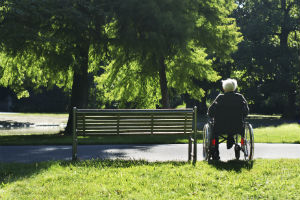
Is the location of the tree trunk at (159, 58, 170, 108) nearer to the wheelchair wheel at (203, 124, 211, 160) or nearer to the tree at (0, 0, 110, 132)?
the tree at (0, 0, 110, 132)

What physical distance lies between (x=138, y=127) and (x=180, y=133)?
85cm

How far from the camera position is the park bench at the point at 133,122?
7.59 m

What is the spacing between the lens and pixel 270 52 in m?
38.2

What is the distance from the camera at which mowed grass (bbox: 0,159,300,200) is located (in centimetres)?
504

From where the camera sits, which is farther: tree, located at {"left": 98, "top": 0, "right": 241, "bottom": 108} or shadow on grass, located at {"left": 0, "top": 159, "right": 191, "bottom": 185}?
tree, located at {"left": 98, "top": 0, "right": 241, "bottom": 108}

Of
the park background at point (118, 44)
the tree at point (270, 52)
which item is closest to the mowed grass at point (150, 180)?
the park background at point (118, 44)

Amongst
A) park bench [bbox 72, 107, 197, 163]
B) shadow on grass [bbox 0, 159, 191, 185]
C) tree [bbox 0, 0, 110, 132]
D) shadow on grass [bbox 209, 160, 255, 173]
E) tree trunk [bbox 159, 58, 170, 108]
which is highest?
tree [bbox 0, 0, 110, 132]

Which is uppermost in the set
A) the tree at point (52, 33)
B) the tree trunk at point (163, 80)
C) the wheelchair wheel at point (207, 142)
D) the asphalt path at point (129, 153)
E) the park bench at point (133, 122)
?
the tree at point (52, 33)

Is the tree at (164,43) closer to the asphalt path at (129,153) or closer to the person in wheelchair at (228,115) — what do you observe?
the asphalt path at (129,153)

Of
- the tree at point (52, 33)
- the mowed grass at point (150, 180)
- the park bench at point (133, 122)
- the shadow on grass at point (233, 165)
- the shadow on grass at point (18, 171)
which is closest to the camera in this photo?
the mowed grass at point (150, 180)

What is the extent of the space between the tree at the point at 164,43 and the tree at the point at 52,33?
3.07 ft

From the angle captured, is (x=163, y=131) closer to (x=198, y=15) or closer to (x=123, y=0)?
(x=123, y=0)

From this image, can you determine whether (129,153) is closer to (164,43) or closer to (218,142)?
(218,142)

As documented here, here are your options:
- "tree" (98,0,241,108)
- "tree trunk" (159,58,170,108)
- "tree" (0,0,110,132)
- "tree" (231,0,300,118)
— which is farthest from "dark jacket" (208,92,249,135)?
"tree" (231,0,300,118)
